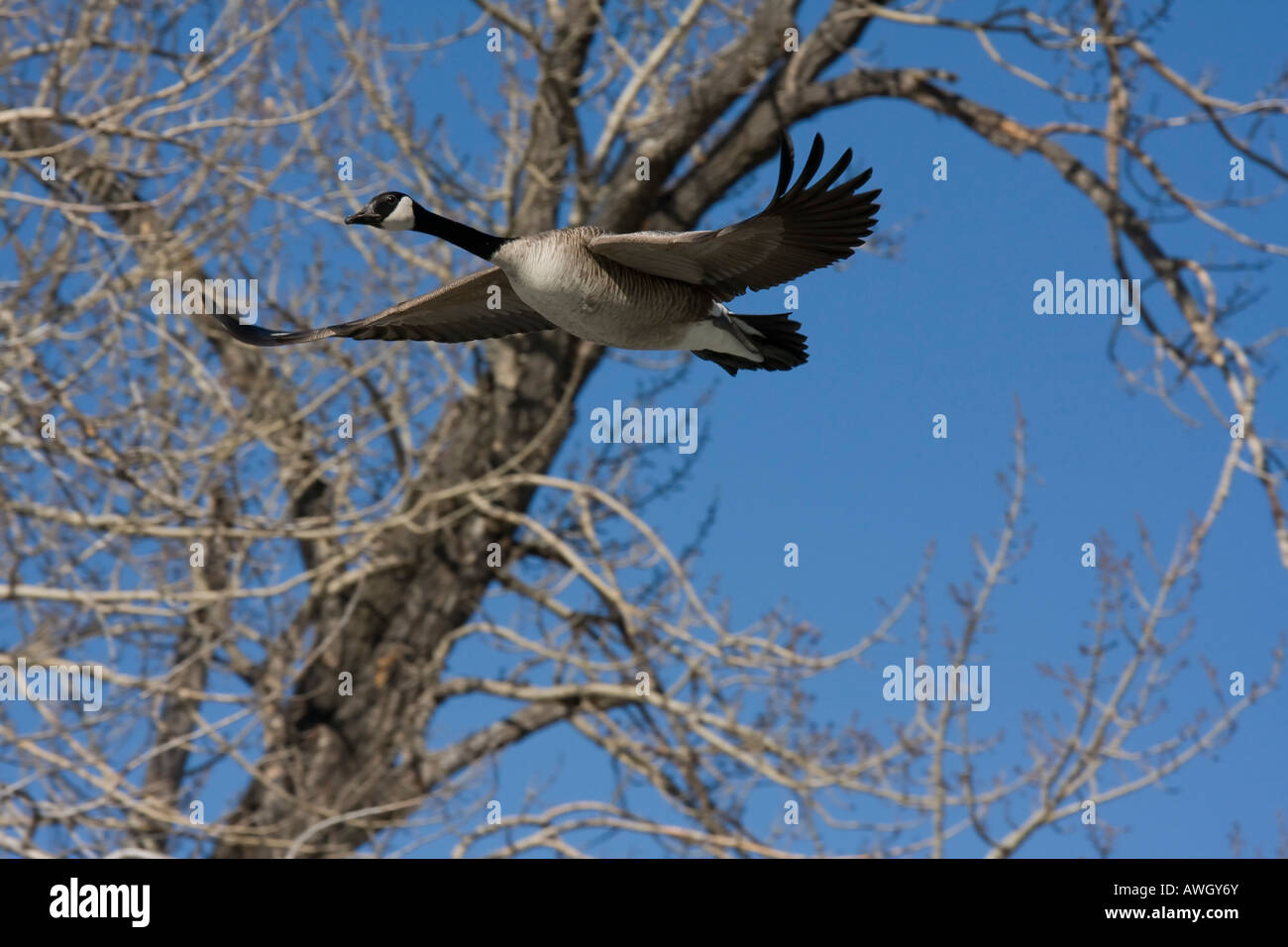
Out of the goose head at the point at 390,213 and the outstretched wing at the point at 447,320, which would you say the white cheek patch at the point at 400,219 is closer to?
the goose head at the point at 390,213

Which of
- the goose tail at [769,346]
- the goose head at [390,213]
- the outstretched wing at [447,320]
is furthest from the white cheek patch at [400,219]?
the goose tail at [769,346]

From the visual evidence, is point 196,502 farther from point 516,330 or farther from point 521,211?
point 516,330

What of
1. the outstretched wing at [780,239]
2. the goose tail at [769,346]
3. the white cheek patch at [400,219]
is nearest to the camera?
the outstretched wing at [780,239]

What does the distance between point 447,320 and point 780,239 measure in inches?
42.6

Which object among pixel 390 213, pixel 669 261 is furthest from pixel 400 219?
pixel 669 261

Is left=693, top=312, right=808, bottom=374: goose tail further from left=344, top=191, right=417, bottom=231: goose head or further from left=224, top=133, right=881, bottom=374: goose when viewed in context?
left=344, top=191, right=417, bottom=231: goose head

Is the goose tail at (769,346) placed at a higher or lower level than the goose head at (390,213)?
lower

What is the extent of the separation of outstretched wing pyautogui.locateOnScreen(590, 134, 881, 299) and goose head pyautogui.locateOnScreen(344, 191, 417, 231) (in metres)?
0.39

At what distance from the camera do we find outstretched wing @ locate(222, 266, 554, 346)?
3.38 metres

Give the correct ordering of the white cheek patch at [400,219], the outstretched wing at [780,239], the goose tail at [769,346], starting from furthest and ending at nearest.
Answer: the goose tail at [769,346]
the white cheek patch at [400,219]
the outstretched wing at [780,239]

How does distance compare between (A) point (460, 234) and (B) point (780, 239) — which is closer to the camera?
(B) point (780, 239)

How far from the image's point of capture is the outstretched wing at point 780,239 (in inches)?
110

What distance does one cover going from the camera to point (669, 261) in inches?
117

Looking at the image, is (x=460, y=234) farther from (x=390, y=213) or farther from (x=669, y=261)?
→ (x=669, y=261)
